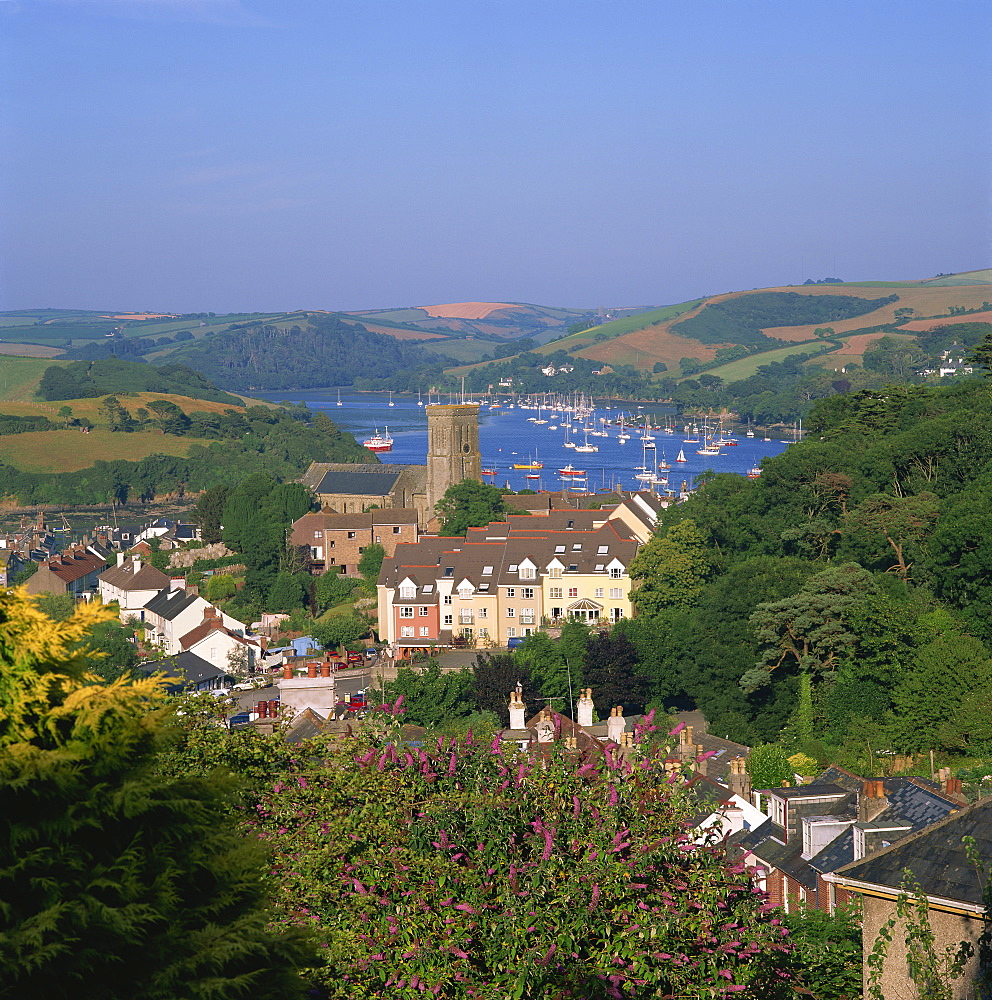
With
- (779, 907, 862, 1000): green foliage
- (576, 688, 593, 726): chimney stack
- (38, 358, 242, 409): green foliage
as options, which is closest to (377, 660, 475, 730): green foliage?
(576, 688, 593, 726): chimney stack

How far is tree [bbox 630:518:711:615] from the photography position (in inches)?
1822

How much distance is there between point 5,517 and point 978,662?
9535cm

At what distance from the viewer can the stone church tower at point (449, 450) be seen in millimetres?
71562

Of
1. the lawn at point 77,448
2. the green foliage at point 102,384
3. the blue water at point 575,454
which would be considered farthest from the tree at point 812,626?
the green foliage at point 102,384

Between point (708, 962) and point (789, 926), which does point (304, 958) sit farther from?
point (789, 926)

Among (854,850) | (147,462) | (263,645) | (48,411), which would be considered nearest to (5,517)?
(147,462)

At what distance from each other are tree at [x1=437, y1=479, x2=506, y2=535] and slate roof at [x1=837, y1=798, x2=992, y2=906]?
4962cm

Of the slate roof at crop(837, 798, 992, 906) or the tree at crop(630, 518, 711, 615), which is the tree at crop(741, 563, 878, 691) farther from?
the slate roof at crop(837, 798, 992, 906)

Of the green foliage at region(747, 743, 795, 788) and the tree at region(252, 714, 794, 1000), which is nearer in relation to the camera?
the tree at region(252, 714, 794, 1000)

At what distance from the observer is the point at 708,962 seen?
30.6 ft

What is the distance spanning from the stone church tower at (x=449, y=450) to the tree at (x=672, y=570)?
24.4 meters

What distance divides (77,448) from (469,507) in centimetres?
7947

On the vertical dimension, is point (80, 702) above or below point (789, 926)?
above

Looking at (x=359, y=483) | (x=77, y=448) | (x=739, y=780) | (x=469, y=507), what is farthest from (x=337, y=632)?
(x=77, y=448)
